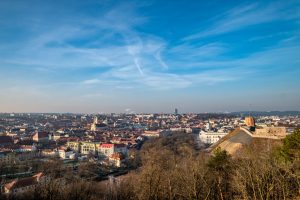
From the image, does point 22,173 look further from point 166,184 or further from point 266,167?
point 266,167

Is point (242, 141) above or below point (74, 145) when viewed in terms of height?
above

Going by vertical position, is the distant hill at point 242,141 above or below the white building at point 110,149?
above

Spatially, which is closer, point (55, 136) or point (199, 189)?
point (199, 189)

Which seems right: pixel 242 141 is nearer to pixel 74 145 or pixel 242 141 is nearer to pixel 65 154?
pixel 65 154

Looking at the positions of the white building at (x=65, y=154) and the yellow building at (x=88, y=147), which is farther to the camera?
the yellow building at (x=88, y=147)

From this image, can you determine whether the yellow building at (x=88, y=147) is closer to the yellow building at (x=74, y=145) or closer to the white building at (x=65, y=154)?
the yellow building at (x=74, y=145)

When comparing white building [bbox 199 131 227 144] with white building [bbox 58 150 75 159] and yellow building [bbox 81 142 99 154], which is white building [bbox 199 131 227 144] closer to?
yellow building [bbox 81 142 99 154]

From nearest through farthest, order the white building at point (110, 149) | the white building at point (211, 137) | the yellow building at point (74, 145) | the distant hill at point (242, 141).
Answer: the distant hill at point (242, 141), the white building at point (110, 149), the yellow building at point (74, 145), the white building at point (211, 137)

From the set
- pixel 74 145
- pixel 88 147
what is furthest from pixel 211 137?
pixel 74 145

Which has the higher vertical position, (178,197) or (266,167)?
(266,167)

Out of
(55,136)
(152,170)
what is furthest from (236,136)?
(55,136)

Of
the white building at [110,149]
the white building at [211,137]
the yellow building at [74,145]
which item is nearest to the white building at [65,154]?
the white building at [110,149]
